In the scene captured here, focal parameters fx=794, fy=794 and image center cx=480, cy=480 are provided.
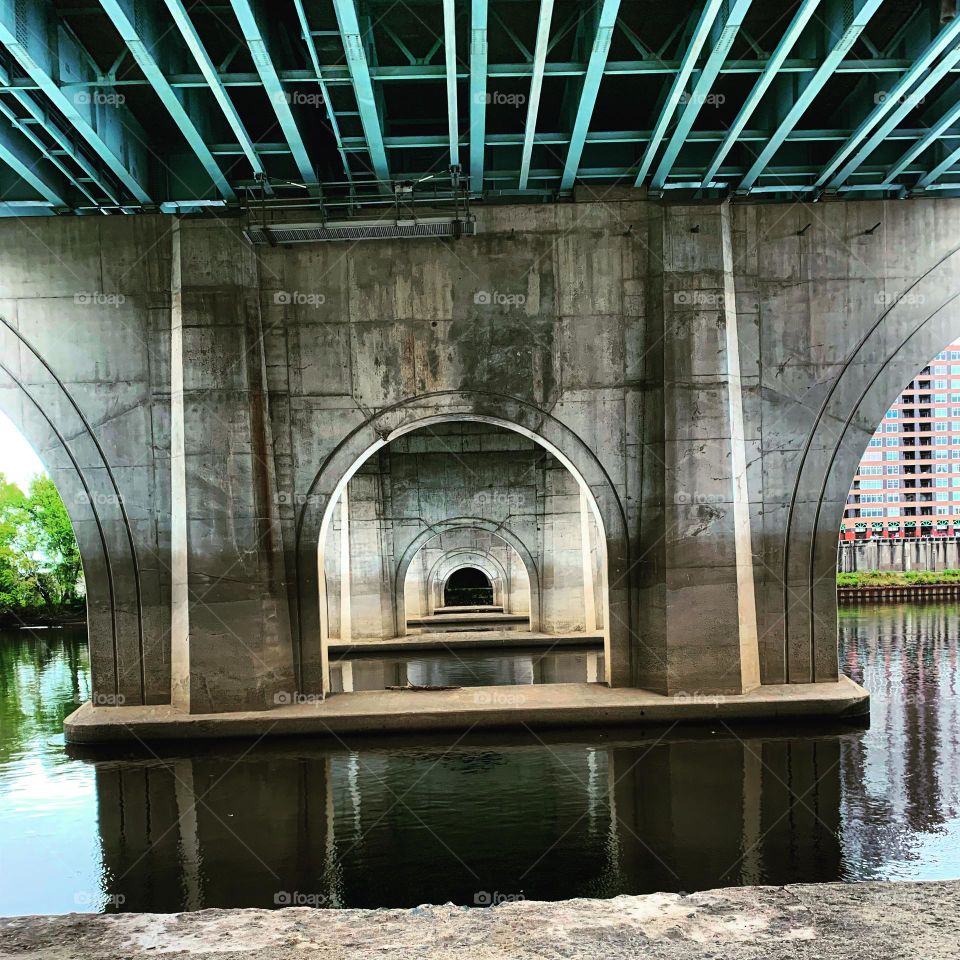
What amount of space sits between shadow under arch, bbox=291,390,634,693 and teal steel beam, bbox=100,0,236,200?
4864 mm

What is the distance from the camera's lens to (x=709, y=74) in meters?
9.52

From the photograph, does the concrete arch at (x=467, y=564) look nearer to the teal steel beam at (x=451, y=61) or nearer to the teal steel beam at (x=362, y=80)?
the teal steel beam at (x=362, y=80)

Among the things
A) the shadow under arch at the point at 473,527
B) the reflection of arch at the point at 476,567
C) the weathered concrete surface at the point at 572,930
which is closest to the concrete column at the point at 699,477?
the weathered concrete surface at the point at 572,930

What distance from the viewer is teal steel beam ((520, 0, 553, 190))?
8.04 metres

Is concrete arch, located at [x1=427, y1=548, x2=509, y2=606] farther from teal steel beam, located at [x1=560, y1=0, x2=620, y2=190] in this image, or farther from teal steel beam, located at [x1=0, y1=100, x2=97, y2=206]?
teal steel beam, located at [x1=0, y1=100, x2=97, y2=206]

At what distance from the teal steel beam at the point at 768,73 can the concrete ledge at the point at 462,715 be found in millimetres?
8210

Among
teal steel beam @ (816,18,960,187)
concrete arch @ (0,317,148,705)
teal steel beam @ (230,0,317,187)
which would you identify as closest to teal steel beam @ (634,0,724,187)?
teal steel beam @ (816,18,960,187)

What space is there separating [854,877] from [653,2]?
9873 millimetres

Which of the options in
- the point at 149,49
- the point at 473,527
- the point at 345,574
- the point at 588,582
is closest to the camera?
the point at 149,49

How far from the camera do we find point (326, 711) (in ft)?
40.7

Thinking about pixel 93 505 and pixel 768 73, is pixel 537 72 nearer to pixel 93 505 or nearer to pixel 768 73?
pixel 768 73

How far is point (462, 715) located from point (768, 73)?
9.72 metres

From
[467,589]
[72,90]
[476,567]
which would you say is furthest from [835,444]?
[467,589]

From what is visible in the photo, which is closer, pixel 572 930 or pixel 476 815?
pixel 572 930
